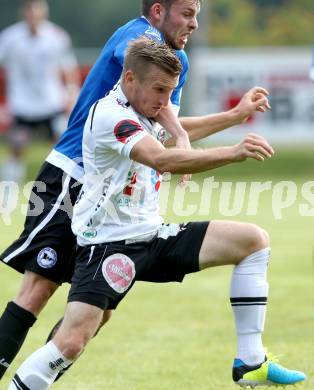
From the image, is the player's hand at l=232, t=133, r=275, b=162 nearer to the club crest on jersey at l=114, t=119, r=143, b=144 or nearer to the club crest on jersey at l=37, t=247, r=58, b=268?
the club crest on jersey at l=114, t=119, r=143, b=144

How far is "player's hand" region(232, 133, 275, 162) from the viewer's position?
484 cm

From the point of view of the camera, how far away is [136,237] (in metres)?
5.30

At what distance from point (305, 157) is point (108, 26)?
465 centimetres

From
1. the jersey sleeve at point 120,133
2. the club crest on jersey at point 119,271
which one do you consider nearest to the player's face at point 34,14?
the jersey sleeve at point 120,133

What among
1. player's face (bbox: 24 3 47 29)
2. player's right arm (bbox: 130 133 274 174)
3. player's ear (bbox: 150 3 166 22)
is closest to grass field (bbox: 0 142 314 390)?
player's right arm (bbox: 130 133 274 174)

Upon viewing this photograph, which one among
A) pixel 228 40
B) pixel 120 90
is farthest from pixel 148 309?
pixel 228 40

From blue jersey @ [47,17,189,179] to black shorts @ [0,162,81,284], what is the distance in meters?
0.08

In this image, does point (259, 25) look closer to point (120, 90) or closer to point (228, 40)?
point (228, 40)

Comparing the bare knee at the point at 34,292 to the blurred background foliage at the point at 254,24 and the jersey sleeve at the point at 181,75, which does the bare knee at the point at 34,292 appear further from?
the blurred background foliage at the point at 254,24

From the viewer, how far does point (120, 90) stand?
5301 mm

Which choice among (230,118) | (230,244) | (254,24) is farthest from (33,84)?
(230,244)

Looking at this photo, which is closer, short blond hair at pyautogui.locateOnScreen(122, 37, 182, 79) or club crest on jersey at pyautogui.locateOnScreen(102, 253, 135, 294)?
short blond hair at pyautogui.locateOnScreen(122, 37, 182, 79)

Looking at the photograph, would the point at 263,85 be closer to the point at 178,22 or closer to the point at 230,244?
the point at 178,22

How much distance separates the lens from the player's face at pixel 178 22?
222 inches
